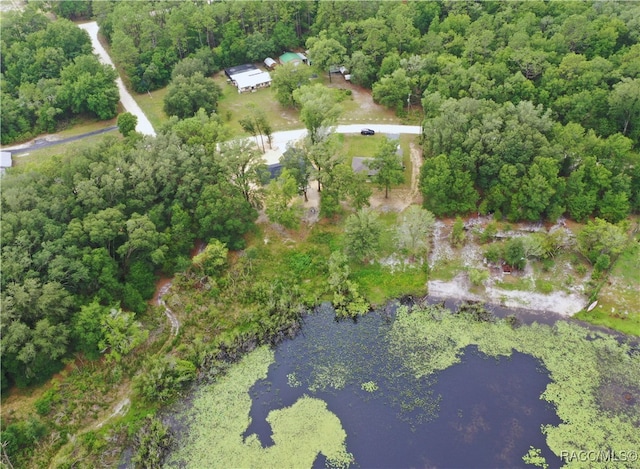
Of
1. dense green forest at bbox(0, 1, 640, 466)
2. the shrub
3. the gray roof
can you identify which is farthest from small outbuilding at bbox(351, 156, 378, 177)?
the gray roof

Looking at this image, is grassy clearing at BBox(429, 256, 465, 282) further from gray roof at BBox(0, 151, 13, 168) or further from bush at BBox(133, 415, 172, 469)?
gray roof at BBox(0, 151, 13, 168)

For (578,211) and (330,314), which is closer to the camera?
(330,314)

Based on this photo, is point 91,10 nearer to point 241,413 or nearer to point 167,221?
point 167,221

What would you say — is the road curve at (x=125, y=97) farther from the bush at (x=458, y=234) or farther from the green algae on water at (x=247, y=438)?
the bush at (x=458, y=234)

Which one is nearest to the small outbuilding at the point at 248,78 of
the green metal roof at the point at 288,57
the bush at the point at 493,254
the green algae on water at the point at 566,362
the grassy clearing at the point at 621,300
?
the green metal roof at the point at 288,57

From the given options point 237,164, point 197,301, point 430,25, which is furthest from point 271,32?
point 197,301

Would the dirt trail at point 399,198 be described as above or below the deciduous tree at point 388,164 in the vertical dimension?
below

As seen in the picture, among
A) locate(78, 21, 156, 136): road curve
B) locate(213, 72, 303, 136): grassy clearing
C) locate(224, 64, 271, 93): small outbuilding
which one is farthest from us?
locate(224, 64, 271, 93): small outbuilding
